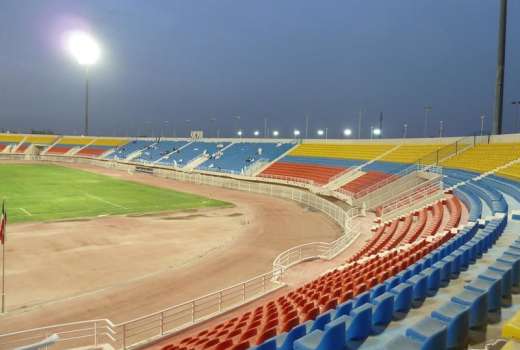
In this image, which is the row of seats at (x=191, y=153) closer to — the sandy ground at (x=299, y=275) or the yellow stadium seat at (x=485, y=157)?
the yellow stadium seat at (x=485, y=157)

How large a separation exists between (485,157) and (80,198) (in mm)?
39064

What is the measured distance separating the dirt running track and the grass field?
13.1 ft

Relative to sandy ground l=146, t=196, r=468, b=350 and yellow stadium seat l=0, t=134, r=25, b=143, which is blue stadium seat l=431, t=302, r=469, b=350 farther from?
yellow stadium seat l=0, t=134, r=25, b=143

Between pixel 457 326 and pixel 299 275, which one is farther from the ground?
pixel 457 326

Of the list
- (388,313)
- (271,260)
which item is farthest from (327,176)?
(388,313)

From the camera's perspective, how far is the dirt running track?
1482cm

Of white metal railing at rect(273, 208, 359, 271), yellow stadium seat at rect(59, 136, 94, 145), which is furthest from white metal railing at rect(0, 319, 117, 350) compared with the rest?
yellow stadium seat at rect(59, 136, 94, 145)

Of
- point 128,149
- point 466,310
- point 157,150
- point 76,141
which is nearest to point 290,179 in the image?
point 466,310

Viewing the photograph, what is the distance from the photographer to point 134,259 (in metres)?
20.5

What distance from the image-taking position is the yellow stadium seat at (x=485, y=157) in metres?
28.0

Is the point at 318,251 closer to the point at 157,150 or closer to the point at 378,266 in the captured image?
the point at 378,266

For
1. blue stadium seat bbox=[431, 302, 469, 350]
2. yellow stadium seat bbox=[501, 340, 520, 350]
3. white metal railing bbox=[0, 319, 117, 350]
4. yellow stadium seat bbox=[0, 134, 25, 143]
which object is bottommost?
white metal railing bbox=[0, 319, 117, 350]

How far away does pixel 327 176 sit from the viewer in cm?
4566

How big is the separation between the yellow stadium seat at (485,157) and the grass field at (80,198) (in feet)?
74.5
